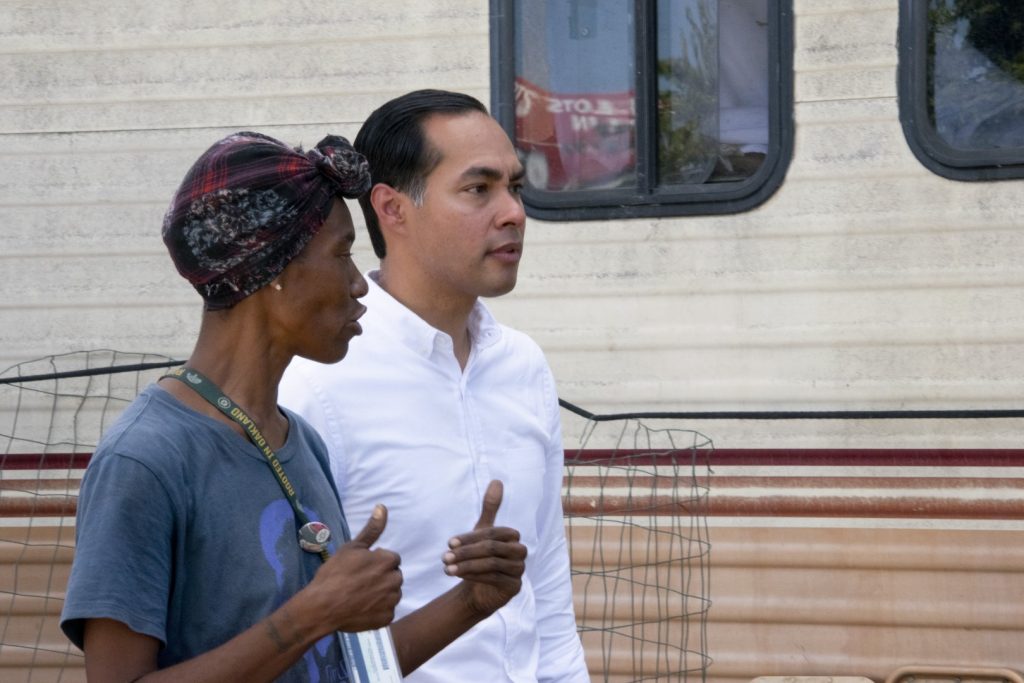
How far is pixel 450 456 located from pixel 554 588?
0.41m

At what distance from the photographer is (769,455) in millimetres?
4117

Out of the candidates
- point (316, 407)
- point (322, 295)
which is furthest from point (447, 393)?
point (322, 295)

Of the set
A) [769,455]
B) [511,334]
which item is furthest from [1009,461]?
[511,334]

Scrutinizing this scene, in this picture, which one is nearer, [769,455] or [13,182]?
[769,455]

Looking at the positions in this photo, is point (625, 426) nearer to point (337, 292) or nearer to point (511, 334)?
point (511, 334)

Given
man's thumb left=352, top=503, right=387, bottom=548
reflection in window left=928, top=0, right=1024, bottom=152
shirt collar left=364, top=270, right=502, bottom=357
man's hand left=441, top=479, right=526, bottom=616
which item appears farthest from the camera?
reflection in window left=928, top=0, right=1024, bottom=152

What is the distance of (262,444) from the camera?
1822 mm

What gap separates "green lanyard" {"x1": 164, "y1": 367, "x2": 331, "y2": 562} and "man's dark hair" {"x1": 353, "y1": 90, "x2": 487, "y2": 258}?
92 cm

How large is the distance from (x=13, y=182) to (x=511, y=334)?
2.51m

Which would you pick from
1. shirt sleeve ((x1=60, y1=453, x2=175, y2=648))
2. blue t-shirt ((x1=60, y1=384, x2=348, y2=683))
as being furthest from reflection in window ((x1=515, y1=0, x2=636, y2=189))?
shirt sleeve ((x1=60, y1=453, x2=175, y2=648))

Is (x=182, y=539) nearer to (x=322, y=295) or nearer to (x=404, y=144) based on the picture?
(x=322, y=295)

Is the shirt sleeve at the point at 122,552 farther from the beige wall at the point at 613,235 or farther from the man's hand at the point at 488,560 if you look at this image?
the beige wall at the point at 613,235

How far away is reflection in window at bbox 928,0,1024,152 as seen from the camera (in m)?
3.96

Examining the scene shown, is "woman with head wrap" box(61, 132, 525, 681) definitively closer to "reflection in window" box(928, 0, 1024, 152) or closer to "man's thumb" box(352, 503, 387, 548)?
"man's thumb" box(352, 503, 387, 548)
